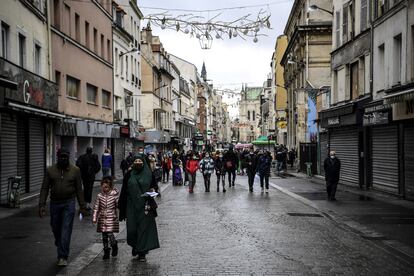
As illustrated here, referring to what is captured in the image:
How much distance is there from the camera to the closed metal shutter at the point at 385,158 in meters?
21.4

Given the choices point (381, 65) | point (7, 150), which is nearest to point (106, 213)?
point (7, 150)

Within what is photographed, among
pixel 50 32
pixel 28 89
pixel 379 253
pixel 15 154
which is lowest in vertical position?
pixel 379 253

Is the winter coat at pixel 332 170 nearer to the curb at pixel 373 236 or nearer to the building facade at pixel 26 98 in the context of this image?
the curb at pixel 373 236

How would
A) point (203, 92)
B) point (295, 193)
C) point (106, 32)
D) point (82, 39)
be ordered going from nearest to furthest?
point (295, 193), point (82, 39), point (106, 32), point (203, 92)

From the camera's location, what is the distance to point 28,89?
1998cm

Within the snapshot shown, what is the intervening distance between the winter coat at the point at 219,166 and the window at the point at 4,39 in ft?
32.3

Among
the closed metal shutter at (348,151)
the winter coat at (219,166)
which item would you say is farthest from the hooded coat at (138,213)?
the closed metal shutter at (348,151)

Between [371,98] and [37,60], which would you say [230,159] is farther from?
[37,60]

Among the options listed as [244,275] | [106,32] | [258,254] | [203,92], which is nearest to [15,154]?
[258,254]

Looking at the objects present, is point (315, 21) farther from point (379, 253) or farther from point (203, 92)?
point (203, 92)

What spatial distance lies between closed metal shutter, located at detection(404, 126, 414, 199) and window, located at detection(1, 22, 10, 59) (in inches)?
517

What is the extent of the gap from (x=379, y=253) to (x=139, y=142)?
4176 cm

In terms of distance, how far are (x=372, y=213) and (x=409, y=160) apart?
4504 millimetres

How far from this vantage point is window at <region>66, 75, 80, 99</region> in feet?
92.2
